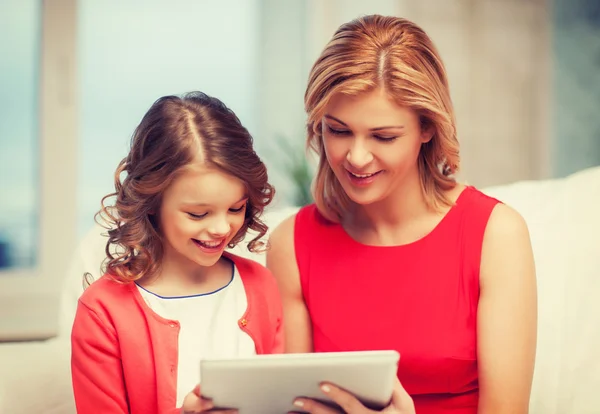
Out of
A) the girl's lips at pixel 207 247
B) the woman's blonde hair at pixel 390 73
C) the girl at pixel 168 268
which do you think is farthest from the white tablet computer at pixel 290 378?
the woman's blonde hair at pixel 390 73

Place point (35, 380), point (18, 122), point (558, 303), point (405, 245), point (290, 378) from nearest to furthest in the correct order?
point (290, 378) < point (35, 380) < point (405, 245) < point (558, 303) < point (18, 122)

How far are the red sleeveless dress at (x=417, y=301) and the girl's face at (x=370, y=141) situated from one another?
0.66 ft

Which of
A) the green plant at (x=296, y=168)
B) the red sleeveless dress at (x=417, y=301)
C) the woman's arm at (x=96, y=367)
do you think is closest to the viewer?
the woman's arm at (x=96, y=367)

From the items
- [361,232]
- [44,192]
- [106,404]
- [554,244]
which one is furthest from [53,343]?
[44,192]

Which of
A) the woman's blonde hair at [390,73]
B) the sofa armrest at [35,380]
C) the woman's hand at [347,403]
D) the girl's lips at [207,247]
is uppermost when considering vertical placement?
the woman's blonde hair at [390,73]

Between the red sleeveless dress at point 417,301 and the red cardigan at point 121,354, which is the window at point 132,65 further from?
the red cardigan at point 121,354

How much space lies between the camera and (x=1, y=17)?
328 cm

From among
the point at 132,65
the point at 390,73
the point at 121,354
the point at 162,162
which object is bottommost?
the point at 121,354


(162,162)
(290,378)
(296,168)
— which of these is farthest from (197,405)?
(296,168)

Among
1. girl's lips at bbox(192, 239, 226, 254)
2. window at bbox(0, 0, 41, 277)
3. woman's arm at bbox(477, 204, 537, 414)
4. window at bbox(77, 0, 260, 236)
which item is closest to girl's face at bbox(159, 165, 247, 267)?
girl's lips at bbox(192, 239, 226, 254)

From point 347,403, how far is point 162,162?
0.50 m

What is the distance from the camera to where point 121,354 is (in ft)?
4.26

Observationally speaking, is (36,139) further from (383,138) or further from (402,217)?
(383,138)

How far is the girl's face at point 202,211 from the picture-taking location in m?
1.27
